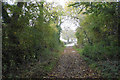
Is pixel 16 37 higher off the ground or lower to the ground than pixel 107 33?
lower

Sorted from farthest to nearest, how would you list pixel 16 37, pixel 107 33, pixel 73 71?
pixel 107 33
pixel 73 71
pixel 16 37

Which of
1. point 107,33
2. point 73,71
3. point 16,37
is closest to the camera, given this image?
point 16,37

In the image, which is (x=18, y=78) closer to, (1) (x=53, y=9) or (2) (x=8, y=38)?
(2) (x=8, y=38)

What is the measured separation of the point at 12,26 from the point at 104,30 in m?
4.63

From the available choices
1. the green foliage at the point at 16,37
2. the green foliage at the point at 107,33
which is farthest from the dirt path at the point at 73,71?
the green foliage at the point at 16,37

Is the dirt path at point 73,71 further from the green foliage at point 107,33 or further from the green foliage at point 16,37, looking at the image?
the green foliage at point 16,37

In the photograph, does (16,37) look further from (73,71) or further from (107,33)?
(107,33)

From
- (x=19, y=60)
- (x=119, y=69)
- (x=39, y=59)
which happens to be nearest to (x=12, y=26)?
(x=19, y=60)

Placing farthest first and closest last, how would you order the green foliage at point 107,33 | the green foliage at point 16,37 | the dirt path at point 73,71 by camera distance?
the dirt path at point 73,71, the green foliage at point 107,33, the green foliage at point 16,37

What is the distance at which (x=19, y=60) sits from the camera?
3.47 meters

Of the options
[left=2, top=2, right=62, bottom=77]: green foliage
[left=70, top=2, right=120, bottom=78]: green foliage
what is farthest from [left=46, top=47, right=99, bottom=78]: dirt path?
[left=2, top=2, right=62, bottom=77]: green foliage

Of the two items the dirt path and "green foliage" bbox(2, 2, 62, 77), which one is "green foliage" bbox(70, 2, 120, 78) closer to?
the dirt path

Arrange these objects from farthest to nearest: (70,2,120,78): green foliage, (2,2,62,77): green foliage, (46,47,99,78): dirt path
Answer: (46,47,99,78): dirt path → (70,2,120,78): green foliage → (2,2,62,77): green foliage

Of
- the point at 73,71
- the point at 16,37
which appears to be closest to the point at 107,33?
the point at 73,71
